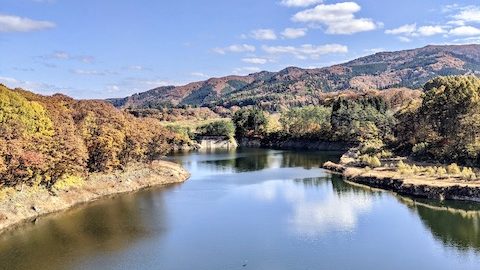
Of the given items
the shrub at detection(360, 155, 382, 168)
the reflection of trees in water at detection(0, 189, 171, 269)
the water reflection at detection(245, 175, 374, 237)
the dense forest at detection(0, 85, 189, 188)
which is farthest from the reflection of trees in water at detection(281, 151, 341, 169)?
the reflection of trees in water at detection(0, 189, 171, 269)

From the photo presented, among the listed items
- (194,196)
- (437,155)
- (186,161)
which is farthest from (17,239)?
(186,161)

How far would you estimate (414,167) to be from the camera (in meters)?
60.6

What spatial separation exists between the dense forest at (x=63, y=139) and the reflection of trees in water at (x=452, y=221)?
114 ft

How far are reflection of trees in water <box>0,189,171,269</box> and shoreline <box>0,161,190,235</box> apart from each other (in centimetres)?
189

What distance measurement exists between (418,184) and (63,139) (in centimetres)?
3825

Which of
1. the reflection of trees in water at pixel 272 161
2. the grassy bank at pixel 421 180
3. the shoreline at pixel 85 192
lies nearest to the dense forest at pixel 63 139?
the shoreline at pixel 85 192

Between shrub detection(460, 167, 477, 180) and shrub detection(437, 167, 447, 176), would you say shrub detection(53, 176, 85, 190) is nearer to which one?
shrub detection(437, 167, 447, 176)

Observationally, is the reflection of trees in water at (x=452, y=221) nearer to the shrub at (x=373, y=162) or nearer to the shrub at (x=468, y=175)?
the shrub at (x=468, y=175)

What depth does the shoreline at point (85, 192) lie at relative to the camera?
146 ft

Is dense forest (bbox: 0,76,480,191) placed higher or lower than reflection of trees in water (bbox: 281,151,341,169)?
higher

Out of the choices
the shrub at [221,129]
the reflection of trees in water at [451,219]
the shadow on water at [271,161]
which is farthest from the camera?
the shrub at [221,129]

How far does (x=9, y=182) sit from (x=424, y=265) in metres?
35.4

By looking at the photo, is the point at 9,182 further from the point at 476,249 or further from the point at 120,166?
the point at 476,249

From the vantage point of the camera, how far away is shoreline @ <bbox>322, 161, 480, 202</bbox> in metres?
48.5
